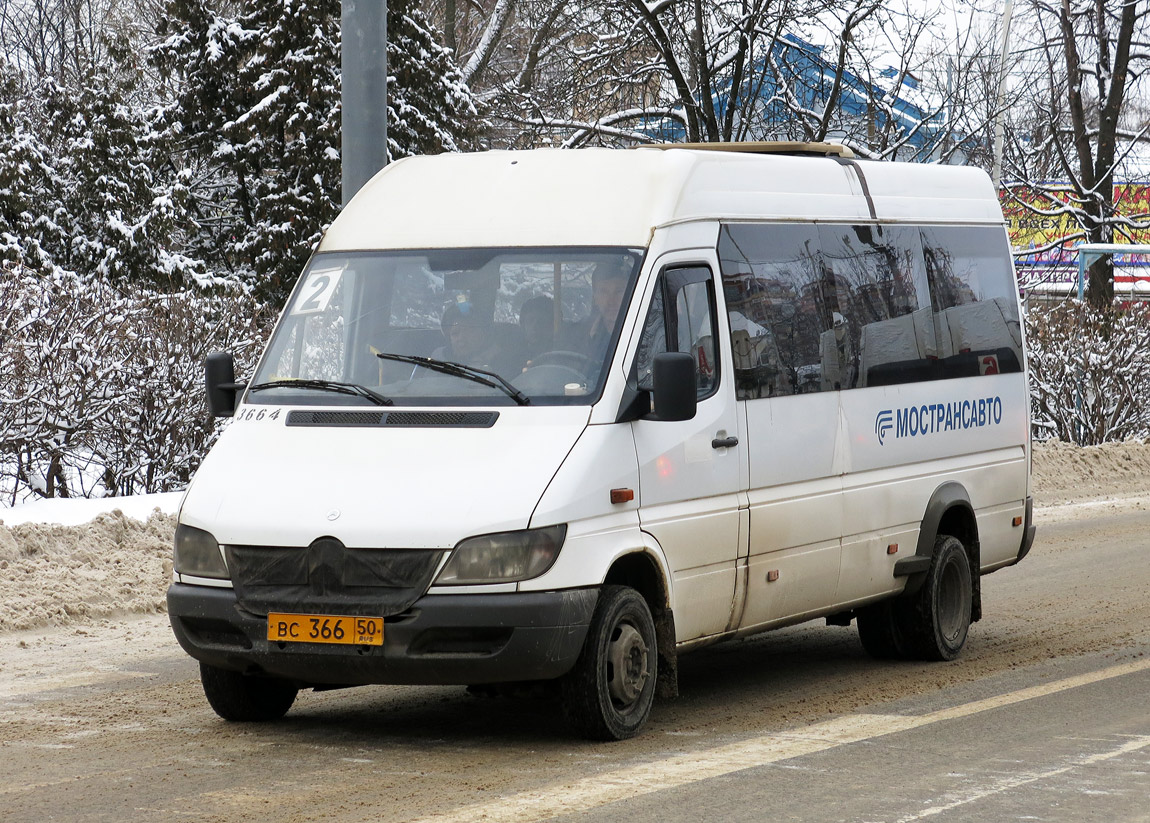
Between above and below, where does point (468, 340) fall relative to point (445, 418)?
above

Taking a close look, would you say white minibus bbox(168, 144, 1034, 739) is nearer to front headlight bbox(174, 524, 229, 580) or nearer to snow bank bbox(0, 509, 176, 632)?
front headlight bbox(174, 524, 229, 580)

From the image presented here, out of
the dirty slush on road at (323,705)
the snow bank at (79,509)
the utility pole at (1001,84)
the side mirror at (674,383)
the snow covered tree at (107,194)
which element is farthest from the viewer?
the utility pole at (1001,84)

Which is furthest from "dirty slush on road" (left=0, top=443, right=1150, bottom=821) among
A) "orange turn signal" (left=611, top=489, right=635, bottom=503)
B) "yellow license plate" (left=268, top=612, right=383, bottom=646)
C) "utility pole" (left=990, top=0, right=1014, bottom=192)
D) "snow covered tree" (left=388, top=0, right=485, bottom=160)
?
"utility pole" (left=990, top=0, right=1014, bottom=192)

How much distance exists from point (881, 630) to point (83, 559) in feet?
16.5

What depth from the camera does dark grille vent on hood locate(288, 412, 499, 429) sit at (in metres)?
7.06

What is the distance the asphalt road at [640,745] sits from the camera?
6043mm

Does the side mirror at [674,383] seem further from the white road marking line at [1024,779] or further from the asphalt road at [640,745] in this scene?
the white road marking line at [1024,779]

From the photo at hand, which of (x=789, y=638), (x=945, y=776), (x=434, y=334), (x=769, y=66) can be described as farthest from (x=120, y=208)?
(x=945, y=776)

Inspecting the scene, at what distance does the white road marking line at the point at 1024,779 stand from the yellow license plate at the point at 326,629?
2074 mm

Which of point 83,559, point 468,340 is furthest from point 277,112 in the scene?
point 468,340

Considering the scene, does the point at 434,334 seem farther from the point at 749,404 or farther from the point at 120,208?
the point at 120,208

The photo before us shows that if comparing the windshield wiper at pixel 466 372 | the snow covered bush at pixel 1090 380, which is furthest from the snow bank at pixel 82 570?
the snow covered bush at pixel 1090 380

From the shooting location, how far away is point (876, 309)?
905 centimetres

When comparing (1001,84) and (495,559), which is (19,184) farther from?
(495,559)
